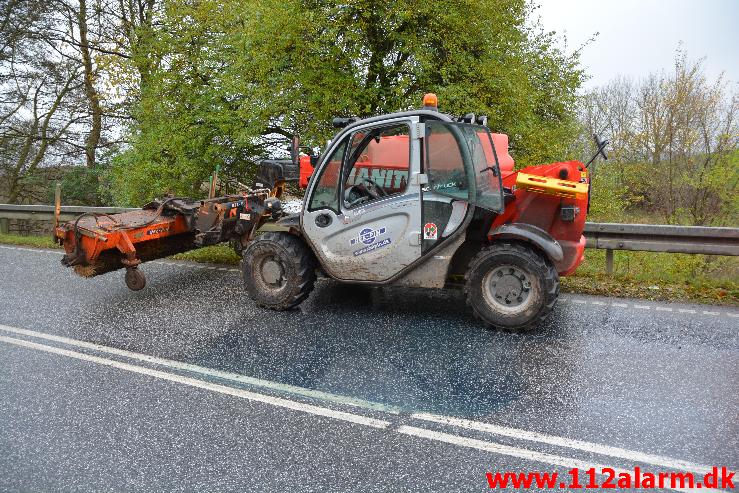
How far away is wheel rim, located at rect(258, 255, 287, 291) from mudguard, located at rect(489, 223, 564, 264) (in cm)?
237

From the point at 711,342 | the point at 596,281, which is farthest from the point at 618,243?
the point at 711,342

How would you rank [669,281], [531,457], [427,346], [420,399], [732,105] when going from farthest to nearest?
[732,105]
[669,281]
[427,346]
[420,399]
[531,457]

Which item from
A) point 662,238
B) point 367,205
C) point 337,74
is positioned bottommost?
point 662,238

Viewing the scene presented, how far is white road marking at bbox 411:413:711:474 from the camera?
323 cm

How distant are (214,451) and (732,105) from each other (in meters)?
17.2

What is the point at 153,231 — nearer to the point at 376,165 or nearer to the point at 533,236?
the point at 376,165

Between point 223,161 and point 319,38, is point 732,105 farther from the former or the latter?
point 223,161

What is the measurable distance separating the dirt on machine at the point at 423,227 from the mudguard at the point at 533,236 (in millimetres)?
12

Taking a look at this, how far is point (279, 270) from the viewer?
6465mm

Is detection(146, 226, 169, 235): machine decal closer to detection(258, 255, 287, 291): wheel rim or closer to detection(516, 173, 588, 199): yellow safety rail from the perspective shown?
detection(258, 255, 287, 291): wheel rim

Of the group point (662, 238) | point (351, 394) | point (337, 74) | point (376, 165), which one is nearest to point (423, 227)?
point (376, 165)

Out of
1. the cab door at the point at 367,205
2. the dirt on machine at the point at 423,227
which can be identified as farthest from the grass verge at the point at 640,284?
the cab door at the point at 367,205

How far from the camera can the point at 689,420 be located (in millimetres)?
3744

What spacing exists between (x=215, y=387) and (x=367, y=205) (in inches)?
95.9
